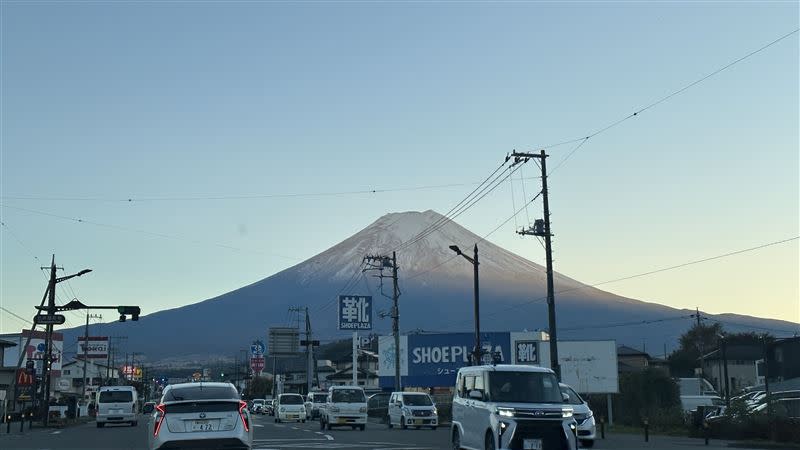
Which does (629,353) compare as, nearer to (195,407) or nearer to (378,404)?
(378,404)

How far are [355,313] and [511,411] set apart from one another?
200ft

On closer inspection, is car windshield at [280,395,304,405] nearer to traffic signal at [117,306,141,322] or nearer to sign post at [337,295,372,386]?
traffic signal at [117,306,141,322]

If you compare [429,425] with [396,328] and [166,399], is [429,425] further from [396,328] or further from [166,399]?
[166,399]

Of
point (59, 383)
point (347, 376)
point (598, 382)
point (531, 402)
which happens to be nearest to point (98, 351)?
point (59, 383)

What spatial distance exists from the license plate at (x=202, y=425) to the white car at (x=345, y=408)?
79.4 feet

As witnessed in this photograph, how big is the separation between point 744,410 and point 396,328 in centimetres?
3203

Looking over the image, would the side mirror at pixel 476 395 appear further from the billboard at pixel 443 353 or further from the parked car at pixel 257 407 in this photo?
the parked car at pixel 257 407

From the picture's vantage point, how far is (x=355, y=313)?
78.1 metres

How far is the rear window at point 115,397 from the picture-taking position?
150 feet

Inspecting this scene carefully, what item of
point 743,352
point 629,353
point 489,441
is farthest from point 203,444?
point 629,353

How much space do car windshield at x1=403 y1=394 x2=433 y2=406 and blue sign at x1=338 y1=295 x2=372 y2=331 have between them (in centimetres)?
3567

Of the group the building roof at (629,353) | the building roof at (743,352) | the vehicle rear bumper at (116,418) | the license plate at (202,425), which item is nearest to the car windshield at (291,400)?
the vehicle rear bumper at (116,418)

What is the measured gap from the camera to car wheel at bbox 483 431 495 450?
17891 mm

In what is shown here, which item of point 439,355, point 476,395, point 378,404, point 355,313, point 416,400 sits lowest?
point 378,404
